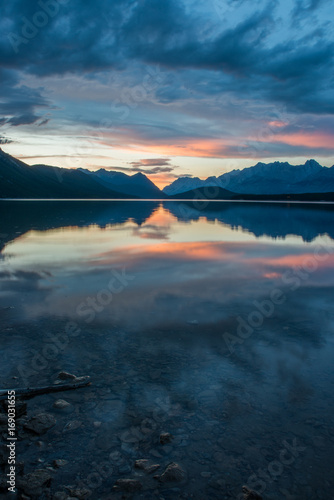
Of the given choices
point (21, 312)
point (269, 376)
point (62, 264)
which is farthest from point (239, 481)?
point (62, 264)

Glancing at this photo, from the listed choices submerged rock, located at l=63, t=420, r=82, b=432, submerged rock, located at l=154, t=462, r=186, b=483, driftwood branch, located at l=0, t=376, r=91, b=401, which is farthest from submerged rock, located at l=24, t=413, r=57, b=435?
submerged rock, located at l=154, t=462, r=186, b=483

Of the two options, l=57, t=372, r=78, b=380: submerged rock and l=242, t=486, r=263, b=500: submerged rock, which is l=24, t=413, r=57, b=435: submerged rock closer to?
l=57, t=372, r=78, b=380: submerged rock

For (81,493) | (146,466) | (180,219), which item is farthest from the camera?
(180,219)

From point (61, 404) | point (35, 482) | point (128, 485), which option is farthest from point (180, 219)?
point (35, 482)

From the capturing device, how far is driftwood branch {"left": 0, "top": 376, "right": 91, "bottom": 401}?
7298mm

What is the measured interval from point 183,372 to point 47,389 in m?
3.31

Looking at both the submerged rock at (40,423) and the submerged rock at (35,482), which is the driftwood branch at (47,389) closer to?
the submerged rock at (40,423)

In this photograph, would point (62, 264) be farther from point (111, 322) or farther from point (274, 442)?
point (274, 442)

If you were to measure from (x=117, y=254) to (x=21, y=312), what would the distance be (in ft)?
41.3

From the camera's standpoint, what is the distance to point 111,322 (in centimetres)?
1159

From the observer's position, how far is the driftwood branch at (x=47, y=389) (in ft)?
23.9

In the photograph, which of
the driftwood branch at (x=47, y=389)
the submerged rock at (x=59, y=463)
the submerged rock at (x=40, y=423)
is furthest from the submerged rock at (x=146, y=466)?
the driftwood branch at (x=47, y=389)

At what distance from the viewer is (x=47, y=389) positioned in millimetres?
7582

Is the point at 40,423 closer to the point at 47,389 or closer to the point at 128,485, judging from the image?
the point at 47,389
